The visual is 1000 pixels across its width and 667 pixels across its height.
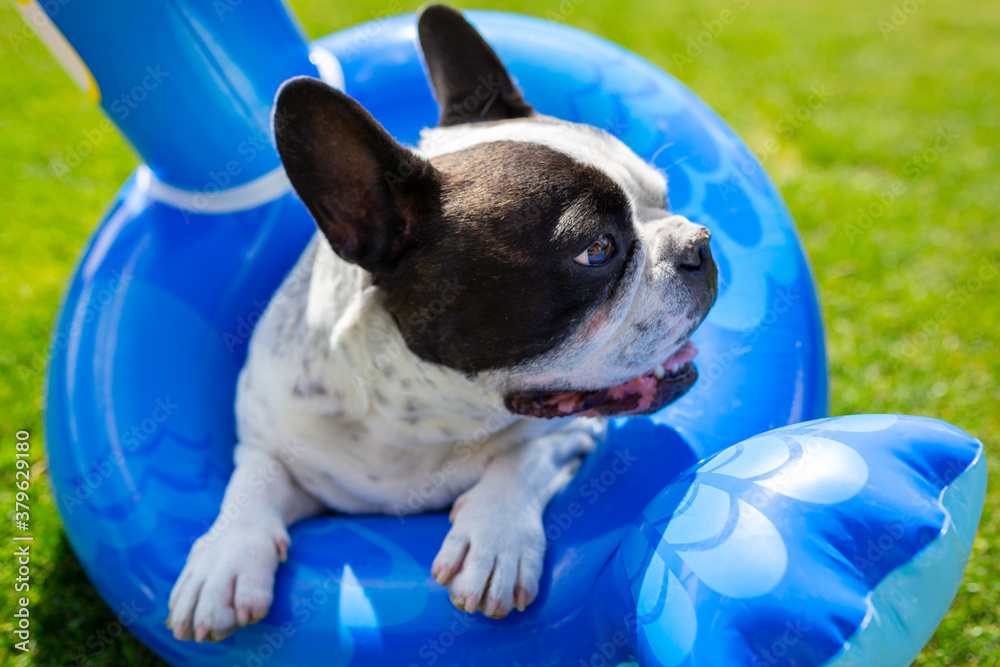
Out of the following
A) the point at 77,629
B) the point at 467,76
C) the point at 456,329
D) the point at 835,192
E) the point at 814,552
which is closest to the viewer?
the point at 814,552

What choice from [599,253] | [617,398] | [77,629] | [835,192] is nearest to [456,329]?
[599,253]

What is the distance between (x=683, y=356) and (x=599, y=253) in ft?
1.94

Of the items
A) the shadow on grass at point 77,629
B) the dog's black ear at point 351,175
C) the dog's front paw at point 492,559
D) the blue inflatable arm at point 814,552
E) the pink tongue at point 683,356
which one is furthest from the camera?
the shadow on grass at point 77,629

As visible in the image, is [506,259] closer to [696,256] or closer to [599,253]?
[599,253]

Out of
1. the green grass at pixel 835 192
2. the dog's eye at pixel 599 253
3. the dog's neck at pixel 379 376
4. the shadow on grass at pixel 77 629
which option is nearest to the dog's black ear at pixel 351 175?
the dog's neck at pixel 379 376

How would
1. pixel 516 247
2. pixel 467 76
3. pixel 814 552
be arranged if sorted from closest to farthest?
pixel 814 552
pixel 516 247
pixel 467 76

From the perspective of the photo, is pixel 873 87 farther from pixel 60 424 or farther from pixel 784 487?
pixel 60 424

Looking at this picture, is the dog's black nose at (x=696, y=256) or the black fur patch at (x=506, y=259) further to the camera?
the dog's black nose at (x=696, y=256)

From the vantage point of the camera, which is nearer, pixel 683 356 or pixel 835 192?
pixel 683 356

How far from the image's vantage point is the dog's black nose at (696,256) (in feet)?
7.36

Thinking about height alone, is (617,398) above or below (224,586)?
below

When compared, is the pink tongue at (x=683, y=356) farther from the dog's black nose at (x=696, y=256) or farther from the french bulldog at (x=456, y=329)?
the dog's black nose at (x=696, y=256)

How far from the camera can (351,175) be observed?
207 centimetres

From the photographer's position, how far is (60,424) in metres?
2.83
